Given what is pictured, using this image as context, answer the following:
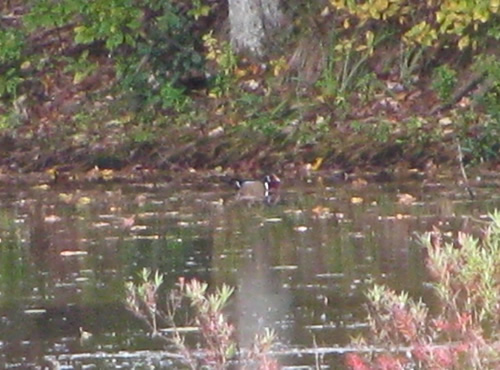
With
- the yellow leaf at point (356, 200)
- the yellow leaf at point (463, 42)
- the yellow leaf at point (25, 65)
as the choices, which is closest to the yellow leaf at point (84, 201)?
the yellow leaf at point (356, 200)

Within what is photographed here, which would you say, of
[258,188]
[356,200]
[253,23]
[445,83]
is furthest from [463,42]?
[356,200]

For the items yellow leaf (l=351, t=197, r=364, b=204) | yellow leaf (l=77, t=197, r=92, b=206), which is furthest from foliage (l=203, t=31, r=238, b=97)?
yellow leaf (l=351, t=197, r=364, b=204)

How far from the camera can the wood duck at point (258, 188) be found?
536 inches

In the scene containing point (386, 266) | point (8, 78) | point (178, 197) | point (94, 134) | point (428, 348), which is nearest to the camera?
point (428, 348)

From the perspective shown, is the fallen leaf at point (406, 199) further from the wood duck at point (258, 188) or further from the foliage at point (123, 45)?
the foliage at point (123, 45)

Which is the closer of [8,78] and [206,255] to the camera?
[206,255]

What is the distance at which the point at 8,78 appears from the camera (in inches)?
719

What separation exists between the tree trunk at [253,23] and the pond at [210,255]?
10.7ft

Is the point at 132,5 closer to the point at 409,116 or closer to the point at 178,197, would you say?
the point at 409,116

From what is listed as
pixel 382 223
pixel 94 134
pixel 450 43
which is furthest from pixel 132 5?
pixel 382 223

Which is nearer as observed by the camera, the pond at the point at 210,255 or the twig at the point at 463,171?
the pond at the point at 210,255

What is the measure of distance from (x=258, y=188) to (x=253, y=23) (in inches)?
177

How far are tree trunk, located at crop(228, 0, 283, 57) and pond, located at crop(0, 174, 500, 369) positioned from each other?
3.27 m

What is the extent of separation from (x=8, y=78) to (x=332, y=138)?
4.35 m
